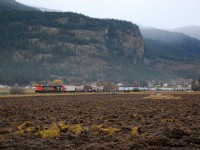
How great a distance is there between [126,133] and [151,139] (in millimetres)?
3634

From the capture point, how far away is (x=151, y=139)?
16.6m

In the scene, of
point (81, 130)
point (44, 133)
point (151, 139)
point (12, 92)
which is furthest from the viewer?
point (12, 92)

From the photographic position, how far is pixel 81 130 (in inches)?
844

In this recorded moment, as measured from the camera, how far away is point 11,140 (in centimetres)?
1778

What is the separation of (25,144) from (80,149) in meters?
2.80

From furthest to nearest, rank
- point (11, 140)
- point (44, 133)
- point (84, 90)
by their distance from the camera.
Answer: point (84, 90) < point (44, 133) < point (11, 140)

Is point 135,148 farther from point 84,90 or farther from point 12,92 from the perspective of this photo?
point 84,90

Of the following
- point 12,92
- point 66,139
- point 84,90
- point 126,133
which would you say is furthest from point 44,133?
point 84,90

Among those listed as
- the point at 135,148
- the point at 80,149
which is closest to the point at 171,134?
the point at 135,148

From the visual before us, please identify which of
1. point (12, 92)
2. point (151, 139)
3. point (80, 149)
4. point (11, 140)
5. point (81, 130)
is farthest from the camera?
point (12, 92)

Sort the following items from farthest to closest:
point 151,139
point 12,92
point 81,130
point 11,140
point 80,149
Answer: point 12,92, point 81,130, point 11,140, point 151,139, point 80,149

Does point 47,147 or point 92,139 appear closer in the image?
point 47,147

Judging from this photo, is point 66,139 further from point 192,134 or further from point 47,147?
point 192,134

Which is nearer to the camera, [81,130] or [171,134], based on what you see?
[171,134]
